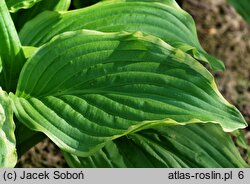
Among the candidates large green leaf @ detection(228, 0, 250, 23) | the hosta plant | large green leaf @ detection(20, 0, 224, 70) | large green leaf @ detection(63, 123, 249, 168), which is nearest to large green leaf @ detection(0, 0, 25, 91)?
→ the hosta plant

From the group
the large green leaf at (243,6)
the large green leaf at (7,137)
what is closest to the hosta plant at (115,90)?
the large green leaf at (7,137)

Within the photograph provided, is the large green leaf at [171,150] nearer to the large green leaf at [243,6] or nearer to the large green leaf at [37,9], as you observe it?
the large green leaf at [37,9]

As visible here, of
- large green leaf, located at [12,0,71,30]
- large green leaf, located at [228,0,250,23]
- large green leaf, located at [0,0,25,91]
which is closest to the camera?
large green leaf, located at [0,0,25,91]

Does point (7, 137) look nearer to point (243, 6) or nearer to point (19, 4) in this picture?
point (19, 4)

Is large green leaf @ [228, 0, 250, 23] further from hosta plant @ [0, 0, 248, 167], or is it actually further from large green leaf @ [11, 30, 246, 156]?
large green leaf @ [11, 30, 246, 156]

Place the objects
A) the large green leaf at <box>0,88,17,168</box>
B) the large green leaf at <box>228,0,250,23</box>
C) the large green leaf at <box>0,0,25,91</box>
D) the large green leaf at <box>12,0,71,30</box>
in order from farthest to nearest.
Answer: the large green leaf at <box>228,0,250,23</box> → the large green leaf at <box>12,0,71,30</box> → the large green leaf at <box>0,0,25,91</box> → the large green leaf at <box>0,88,17,168</box>

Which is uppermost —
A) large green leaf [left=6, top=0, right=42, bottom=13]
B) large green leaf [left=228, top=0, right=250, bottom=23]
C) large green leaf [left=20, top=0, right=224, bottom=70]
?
large green leaf [left=6, top=0, right=42, bottom=13]

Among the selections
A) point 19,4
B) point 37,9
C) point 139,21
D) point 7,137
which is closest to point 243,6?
point 139,21
